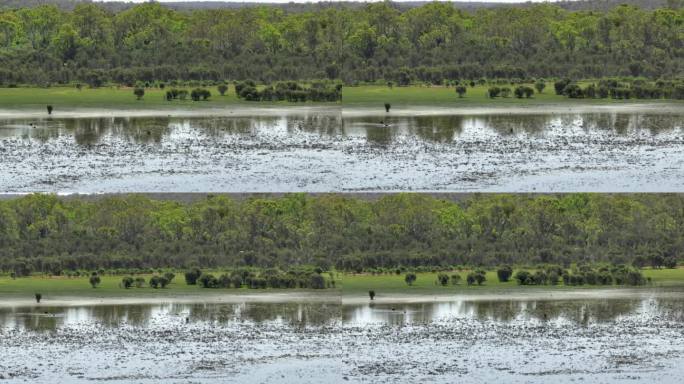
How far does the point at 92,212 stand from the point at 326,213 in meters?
4.76

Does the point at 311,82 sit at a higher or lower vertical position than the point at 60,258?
higher

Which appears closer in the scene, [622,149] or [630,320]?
[622,149]

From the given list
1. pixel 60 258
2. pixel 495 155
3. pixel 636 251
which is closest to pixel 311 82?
pixel 495 155

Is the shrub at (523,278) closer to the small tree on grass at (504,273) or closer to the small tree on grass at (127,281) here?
the small tree on grass at (504,273)

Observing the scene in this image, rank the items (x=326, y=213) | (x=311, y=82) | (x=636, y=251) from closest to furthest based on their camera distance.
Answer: (x=311, y=82)
(x=326, y=213)
(x=636, y=251)

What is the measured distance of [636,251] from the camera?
52.3 meters

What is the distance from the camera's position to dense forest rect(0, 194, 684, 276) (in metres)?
47.3

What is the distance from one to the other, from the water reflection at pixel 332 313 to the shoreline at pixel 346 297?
11 cm

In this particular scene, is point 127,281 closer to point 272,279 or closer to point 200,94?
point 272,279

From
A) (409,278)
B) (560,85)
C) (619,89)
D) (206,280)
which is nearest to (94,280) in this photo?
(206,280)

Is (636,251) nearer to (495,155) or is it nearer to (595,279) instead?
(595,279)

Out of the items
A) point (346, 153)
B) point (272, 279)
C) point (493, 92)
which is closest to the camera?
point (346, 153)

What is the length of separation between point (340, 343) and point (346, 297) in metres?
1.08

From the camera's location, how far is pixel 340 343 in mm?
47219
